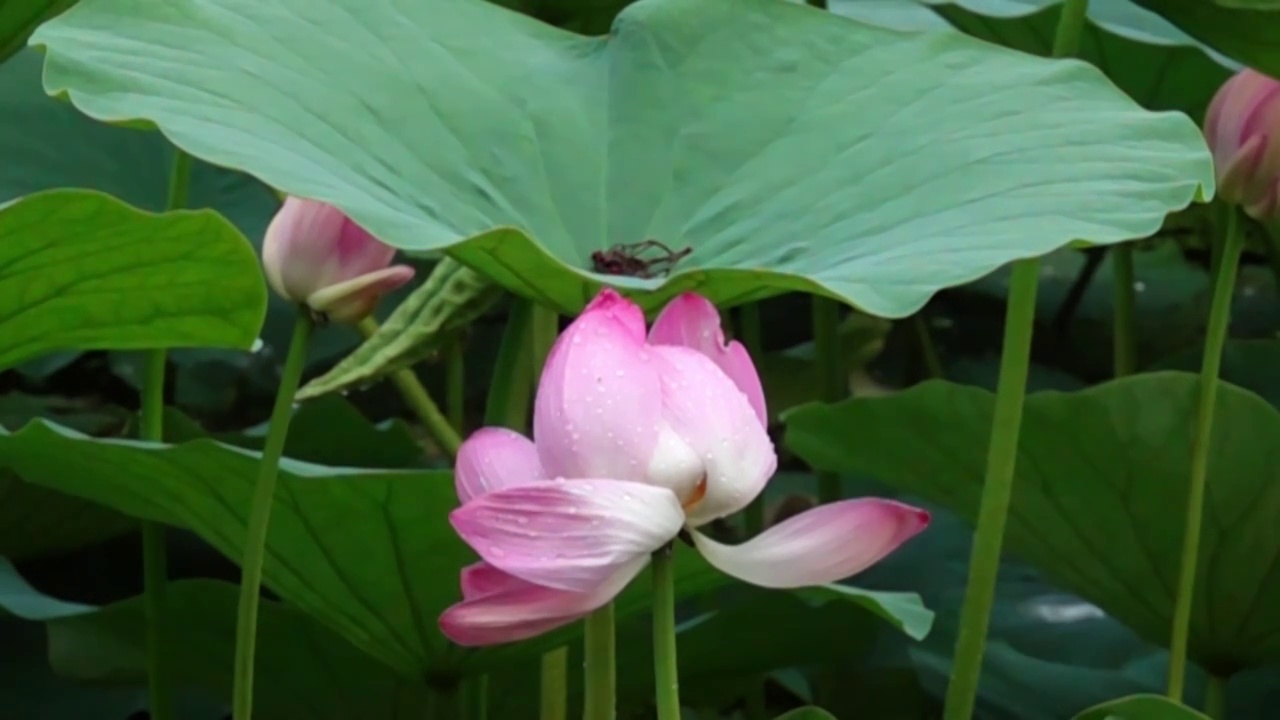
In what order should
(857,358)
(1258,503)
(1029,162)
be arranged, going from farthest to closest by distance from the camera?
(857,358) < (1258,503) < (1029,162)

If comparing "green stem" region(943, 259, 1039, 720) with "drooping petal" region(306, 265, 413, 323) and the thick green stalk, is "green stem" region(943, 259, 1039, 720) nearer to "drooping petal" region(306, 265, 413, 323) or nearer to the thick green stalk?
the thick green stalk

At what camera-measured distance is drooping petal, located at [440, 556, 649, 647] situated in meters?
0.36

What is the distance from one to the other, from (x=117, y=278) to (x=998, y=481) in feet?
1.02

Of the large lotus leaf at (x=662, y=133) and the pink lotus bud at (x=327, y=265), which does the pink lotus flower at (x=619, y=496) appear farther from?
the pink lotus bud at (x=327, y=265)

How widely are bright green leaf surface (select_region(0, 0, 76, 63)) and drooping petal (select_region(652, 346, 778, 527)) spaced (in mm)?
449

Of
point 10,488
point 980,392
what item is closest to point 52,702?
point 10,488

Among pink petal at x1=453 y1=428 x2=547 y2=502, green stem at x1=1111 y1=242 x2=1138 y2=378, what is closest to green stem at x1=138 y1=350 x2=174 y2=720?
pink petal at x1=453 y1=428 x2=547 y2=502

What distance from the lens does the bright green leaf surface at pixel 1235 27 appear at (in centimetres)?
65

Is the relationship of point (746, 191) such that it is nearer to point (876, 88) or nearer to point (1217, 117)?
point (876, 88)

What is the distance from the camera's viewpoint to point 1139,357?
1.37m

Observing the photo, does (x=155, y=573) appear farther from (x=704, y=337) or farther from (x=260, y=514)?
(x=704, y=337)

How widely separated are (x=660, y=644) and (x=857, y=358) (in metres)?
0.97

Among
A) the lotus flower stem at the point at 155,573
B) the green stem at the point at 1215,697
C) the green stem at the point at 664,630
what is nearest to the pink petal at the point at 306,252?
the lotus flower stem at the point at 155,573

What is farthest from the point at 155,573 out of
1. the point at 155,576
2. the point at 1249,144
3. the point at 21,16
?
the point at 1249,144
